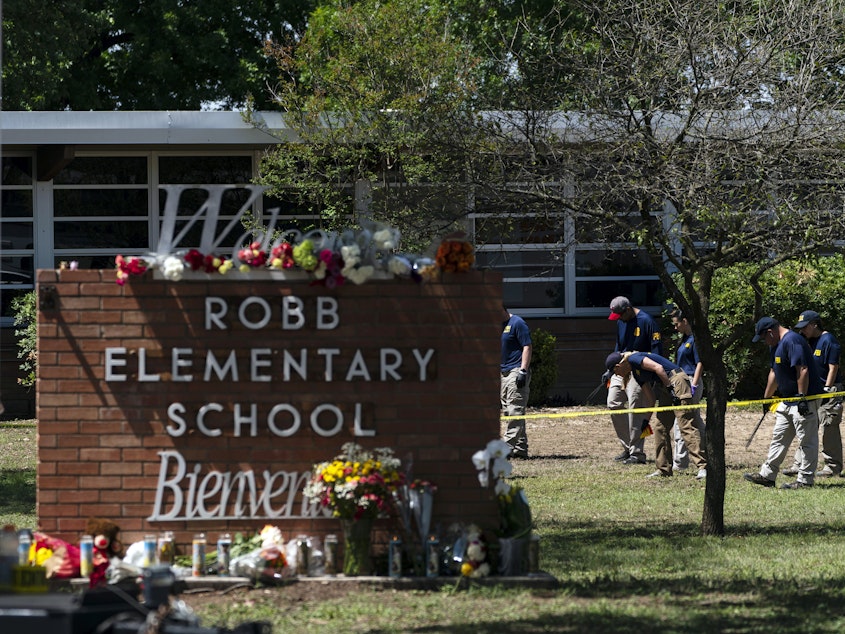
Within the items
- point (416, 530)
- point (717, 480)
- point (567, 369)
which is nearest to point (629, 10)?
point (717, 480)

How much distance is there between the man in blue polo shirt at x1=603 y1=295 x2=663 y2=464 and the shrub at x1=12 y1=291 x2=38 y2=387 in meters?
8.93

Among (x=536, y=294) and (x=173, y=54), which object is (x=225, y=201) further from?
(x=173, y=54)

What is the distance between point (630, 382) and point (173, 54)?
20061 mm

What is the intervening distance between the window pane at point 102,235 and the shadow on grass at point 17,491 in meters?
7.47

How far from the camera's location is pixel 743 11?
9.88m

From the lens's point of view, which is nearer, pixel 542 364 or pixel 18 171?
pixel 542 364

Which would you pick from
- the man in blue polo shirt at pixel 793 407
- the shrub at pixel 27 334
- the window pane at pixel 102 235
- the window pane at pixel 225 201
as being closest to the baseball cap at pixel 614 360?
the man in blue polo shirt at pixel 793 407

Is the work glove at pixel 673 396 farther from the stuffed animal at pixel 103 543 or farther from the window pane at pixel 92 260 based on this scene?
the window pane at pixel 92 260

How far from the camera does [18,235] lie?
20.3 meters

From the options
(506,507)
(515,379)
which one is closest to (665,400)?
(515,379)

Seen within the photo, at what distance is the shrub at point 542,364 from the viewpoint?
19078 mm

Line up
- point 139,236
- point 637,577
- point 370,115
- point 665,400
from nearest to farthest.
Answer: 1. point 637,577
2. point 665,400
3. point 370,115
4. point 139,236

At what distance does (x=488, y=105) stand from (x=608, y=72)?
1309 mm

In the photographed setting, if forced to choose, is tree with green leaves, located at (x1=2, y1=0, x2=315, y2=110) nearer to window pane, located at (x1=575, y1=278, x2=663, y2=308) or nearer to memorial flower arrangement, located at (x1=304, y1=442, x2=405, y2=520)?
window pane, located at (x1=575, y1=278, x2=663, y2=308)
